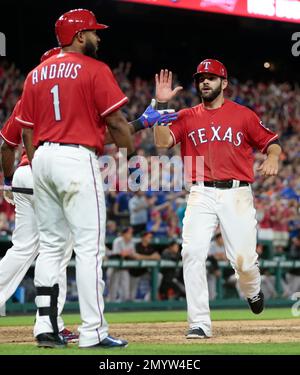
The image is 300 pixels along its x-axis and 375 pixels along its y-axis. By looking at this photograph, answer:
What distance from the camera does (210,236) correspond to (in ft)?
23.5

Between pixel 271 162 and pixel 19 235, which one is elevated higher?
pixel 271 162

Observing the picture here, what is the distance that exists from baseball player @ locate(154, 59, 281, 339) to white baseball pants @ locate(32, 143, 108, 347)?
1.66 meters

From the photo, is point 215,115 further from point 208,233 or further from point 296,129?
point 296,129

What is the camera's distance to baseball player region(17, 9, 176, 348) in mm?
5430

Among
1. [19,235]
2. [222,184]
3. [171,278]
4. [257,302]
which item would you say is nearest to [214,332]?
[257,302]

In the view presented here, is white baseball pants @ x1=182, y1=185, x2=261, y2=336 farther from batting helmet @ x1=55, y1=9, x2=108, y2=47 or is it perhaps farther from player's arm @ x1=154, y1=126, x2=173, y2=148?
batting helmet @ x1=55, y1=9, x2=108, y2=47

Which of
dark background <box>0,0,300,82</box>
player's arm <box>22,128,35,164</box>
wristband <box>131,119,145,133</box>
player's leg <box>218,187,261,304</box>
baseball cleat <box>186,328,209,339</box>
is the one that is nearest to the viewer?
player's arm <box>22,128,35,164</box>

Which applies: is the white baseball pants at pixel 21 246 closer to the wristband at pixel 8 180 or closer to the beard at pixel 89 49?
the wristband at pixel 8 180

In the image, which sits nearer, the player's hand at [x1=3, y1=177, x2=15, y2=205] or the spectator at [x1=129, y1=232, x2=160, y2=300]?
the player's hand at [x1=3, y1=177, x2=15, y2=205]

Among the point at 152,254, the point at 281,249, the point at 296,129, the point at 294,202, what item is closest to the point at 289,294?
the point at 281,249

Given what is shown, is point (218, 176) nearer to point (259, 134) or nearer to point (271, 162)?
point (271, 162)

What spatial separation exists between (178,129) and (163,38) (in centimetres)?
1815

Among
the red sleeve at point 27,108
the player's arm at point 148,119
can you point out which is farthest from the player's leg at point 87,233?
the player's arm at point 148,119

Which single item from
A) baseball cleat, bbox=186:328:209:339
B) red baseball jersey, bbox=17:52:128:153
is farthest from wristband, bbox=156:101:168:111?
baseball cleat, bbox=186:328:209:339
